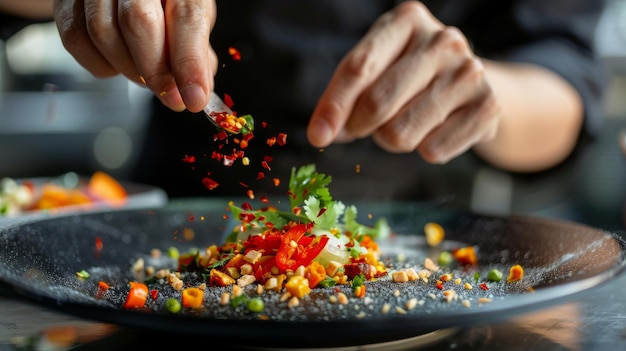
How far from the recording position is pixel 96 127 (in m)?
4.00

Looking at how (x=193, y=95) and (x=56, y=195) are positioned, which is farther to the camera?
(x=56, y=195)

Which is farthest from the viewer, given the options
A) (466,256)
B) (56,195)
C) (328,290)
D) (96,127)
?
(96,127)

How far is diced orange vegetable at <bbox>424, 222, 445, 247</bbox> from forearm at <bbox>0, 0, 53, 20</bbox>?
1.33m

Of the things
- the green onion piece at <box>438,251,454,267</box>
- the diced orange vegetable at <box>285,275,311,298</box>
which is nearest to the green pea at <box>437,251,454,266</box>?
the green onion piece at <box>438,251,454,267</box>

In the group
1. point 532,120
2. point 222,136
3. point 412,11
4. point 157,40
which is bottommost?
point 222,136

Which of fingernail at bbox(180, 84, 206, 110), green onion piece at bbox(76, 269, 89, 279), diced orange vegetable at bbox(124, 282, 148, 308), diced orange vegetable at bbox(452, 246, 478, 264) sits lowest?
green onion piece at bbox(76, 269, 89, 279)

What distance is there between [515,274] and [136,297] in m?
0.52

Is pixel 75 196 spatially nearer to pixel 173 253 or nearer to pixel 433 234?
pixel 173 253

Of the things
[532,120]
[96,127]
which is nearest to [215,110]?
[532,120]

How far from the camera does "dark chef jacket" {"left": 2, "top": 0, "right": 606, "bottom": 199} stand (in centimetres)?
191

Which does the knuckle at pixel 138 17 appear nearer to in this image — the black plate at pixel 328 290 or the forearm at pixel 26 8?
the black plate at pixel 328 290

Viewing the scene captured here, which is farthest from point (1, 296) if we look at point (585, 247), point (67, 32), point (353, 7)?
point (353, 7)

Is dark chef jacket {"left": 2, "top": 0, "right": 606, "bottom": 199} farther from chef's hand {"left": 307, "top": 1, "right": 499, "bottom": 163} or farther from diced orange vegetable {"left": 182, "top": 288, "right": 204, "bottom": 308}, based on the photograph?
diced orange vegetable {"left": 182, "top": 288, "right": 204, "bottom": 308}

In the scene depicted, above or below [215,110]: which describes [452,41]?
above
